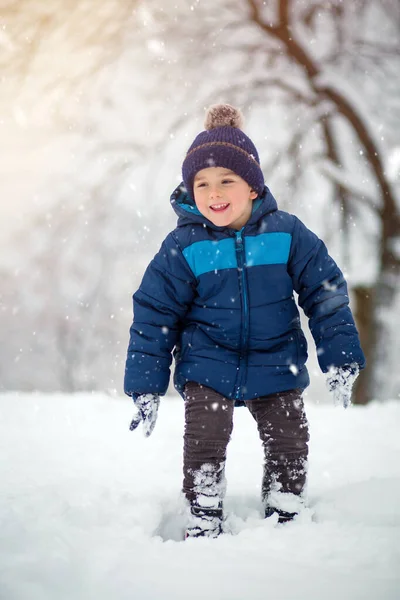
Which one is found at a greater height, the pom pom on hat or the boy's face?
the pom pom on hat

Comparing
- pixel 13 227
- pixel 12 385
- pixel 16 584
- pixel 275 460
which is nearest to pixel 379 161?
pixel 275 460

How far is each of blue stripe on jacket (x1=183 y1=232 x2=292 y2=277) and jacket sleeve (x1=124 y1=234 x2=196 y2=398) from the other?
6 cm

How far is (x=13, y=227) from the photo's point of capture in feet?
29.8

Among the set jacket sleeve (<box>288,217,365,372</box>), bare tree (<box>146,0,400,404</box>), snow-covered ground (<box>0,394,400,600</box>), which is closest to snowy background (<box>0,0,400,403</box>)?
bare tree (<box>146,0,400,404</box>)

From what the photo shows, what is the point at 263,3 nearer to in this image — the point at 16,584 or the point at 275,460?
the point at 275,460

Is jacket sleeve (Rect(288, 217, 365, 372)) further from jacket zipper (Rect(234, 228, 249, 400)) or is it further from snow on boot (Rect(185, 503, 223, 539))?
snow on boot (Rect(185, 503, 223, 539))

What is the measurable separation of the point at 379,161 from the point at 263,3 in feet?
6.87

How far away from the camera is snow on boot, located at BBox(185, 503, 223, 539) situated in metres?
2.04

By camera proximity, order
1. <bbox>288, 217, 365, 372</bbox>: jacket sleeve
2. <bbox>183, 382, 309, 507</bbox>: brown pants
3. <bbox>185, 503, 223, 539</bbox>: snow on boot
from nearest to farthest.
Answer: <bbox>185, 503, 223, 539</bbox>: snow on boot
<bbox>183, 382, 309, 507</bbox>: brown pants
<bbox>288, 217, 365, 372</bbox>: jacket sleeve

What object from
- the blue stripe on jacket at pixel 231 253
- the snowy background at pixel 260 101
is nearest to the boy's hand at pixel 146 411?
the blue stripe on jacket at pixel 231 253

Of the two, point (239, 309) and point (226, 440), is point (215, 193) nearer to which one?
point (239, 309)

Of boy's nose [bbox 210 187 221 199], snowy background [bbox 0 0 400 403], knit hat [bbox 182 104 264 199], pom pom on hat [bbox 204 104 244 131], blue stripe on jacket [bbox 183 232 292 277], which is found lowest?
blue stripe on jacket [bbox 183 232 292 277]

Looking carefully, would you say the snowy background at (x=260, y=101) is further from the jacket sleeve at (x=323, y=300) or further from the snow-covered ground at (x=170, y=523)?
the jacket sleeve at (x=323, y=300)

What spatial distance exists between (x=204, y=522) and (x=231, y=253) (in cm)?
112
